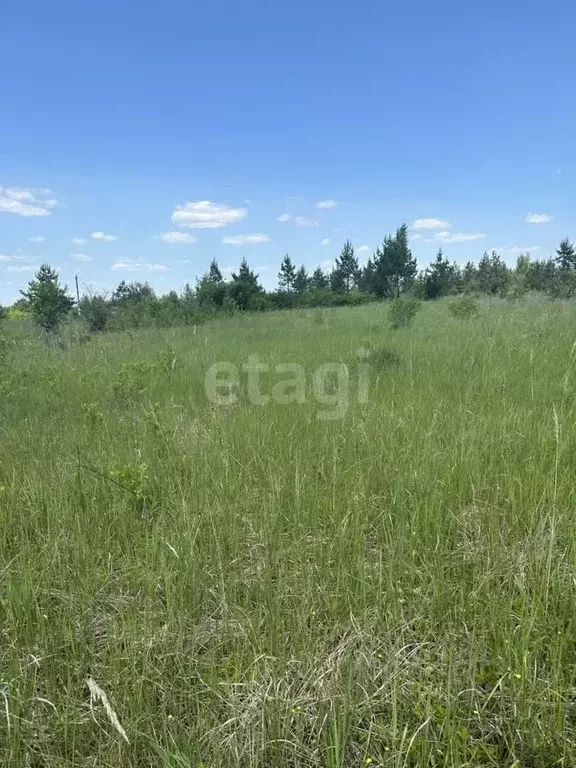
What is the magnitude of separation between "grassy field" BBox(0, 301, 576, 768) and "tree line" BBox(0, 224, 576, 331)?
1163cm

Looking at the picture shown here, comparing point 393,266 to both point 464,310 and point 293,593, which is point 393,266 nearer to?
point 464,310

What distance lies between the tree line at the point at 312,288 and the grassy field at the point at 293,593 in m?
11.6

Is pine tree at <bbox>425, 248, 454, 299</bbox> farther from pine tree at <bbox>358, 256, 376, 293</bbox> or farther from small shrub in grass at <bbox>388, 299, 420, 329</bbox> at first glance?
small shrub in grass at <bbox>388, 299, 420, 329</bbox>

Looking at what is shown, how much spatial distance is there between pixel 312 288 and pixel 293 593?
43344mm

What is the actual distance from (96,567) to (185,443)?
3.97 ft

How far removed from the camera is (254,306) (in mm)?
23922

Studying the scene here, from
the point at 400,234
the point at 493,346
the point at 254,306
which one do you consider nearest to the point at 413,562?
the point at 493,346

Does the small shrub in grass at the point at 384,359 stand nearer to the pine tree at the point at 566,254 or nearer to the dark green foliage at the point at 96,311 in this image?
the dark green foliage at the point at 96,311

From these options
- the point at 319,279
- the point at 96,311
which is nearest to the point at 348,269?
the point at 319,279

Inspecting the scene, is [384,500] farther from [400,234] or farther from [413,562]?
[400,234]

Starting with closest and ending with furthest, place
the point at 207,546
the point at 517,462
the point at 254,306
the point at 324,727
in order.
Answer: the point at 324,727
the point at 207,546
the point at 517,462
the point at 254,306

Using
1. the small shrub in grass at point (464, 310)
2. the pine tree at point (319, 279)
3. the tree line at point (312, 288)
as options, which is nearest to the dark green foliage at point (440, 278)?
the tree line at point (312, 288)

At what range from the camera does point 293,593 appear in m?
1.49

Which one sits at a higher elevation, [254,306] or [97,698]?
[254,306]
